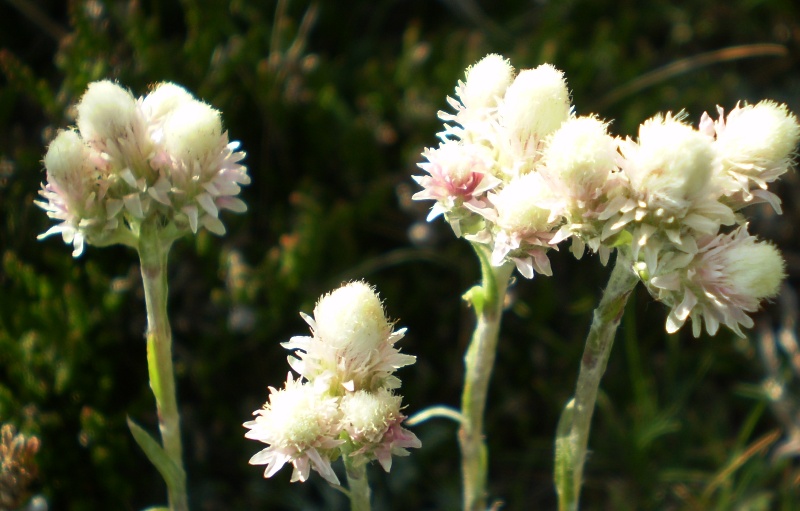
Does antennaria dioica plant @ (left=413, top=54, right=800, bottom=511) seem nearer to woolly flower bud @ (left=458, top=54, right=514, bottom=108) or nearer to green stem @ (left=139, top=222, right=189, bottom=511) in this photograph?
woolly flower bud @ (left=458, top=54, right=514, bottom=108)

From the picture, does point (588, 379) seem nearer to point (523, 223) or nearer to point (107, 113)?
point (523, 223)

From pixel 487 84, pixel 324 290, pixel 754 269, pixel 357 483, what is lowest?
pixel 357 483

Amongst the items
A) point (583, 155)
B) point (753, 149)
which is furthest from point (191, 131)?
point (753, 149)

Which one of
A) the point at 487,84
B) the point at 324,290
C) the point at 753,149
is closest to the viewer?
the point at 753,149

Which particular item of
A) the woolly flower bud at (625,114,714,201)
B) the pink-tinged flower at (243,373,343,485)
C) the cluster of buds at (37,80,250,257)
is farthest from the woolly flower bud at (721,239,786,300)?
the cluster of buds at (37,80,250,257)

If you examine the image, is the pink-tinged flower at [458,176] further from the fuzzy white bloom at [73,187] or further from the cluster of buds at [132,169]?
the fuzzy white bloom at [73,187]

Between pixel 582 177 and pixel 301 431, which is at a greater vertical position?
pixel 582 177

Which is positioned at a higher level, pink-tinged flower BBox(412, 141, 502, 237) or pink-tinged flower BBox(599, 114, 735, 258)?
pink-tinged flower BBox(412, 141, 502, 237)

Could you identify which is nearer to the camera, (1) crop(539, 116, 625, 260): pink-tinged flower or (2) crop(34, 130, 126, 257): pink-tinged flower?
(1) crop(539, 116, 625, 260): pink-tinged flower
